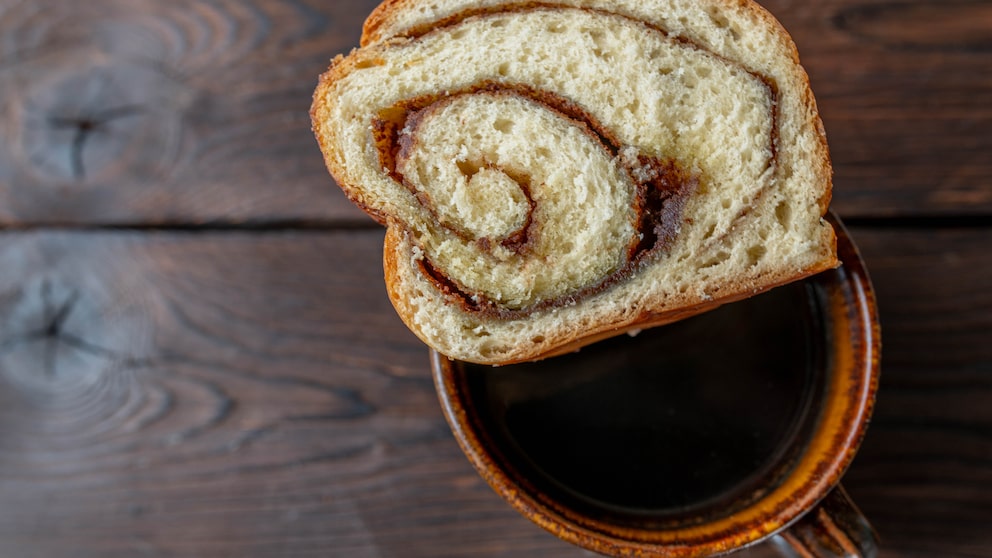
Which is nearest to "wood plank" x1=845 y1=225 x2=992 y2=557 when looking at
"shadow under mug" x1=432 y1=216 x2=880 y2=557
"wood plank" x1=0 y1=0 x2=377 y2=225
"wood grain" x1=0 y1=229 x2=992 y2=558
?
"wood grain" x1=0 y1=229 x2=992 y2=558

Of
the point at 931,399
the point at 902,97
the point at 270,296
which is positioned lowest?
the point at 931,399

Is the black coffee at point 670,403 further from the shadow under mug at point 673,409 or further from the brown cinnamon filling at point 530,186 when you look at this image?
the brown cinnamon filling at point 530,186

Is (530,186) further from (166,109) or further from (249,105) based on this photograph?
(166,109)

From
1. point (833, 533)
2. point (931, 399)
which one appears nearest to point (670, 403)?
point (833, 533)

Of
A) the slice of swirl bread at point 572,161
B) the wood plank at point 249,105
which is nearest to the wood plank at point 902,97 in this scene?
the wood plank at point 249,105

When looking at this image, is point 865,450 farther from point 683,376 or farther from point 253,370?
point 253,370

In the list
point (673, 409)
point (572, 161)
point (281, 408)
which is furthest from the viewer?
point (281, 408)

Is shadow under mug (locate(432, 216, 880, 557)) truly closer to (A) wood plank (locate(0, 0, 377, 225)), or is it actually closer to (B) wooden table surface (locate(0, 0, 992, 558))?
(B) wooden table surface (locate(0, 0, 992, 558))
